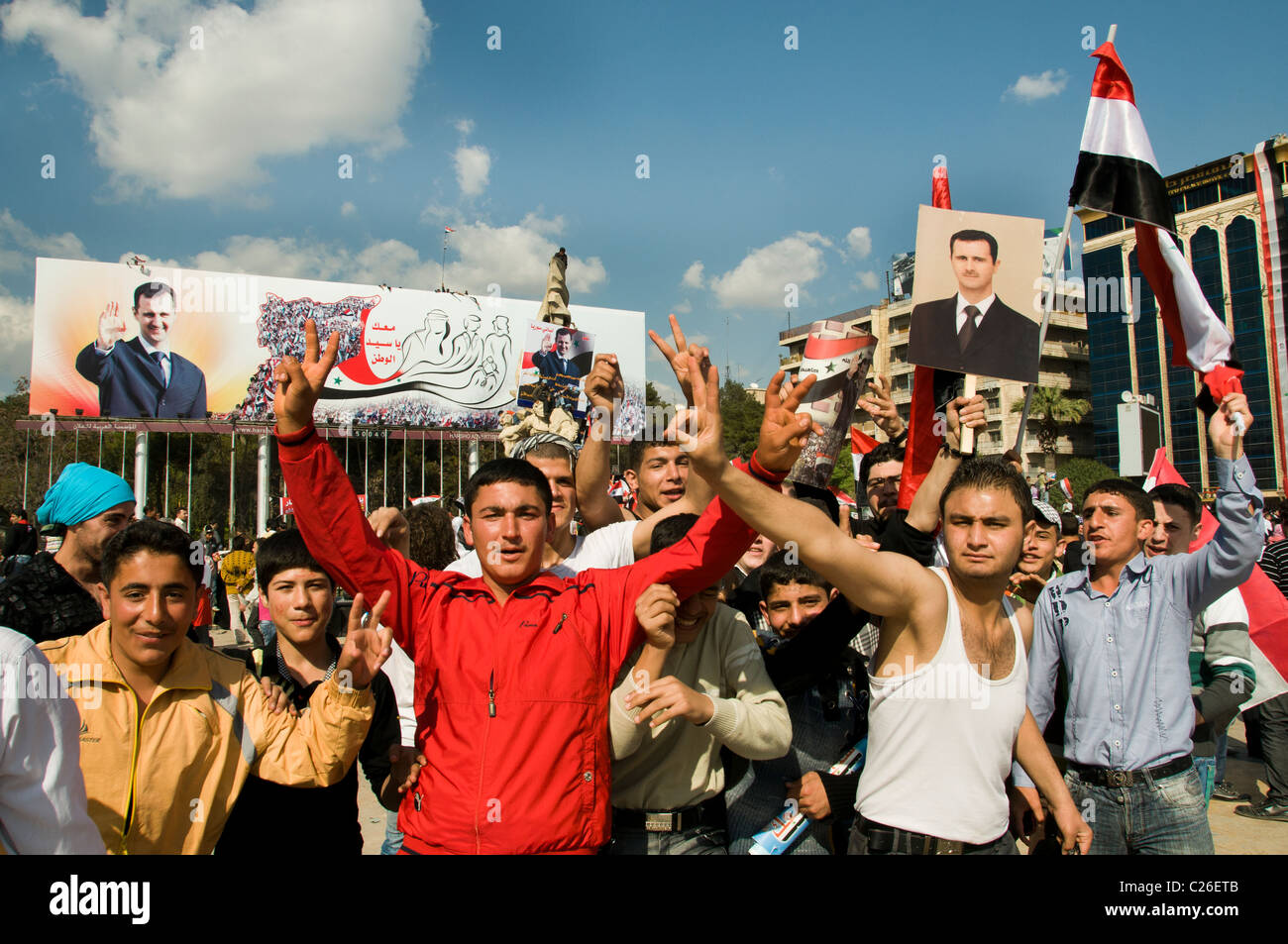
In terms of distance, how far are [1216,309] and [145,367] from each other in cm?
4704

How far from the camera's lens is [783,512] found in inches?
78.9

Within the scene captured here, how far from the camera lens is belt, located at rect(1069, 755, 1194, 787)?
108 inches

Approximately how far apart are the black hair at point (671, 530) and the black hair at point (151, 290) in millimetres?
29414

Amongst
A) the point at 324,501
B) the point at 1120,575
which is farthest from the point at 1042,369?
the point at 324,501

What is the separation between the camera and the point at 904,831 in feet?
7.12

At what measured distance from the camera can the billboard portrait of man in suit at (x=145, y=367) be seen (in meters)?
26.0

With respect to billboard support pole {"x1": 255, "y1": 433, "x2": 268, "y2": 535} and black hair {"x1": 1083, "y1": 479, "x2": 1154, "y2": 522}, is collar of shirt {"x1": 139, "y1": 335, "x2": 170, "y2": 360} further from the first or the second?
black hair {"x1": 1083, "y1": 479, "x2": 1154, "y2": 522}

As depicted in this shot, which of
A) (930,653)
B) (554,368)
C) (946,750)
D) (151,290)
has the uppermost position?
(151,290)

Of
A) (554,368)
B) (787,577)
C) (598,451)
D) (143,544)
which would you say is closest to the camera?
(143,544)

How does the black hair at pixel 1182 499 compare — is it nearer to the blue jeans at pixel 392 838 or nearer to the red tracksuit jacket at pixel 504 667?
the red tracksuit jacket at pixel 504 667

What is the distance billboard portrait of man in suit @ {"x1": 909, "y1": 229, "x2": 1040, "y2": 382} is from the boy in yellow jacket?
2.74 metres

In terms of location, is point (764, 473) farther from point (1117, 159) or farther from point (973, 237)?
point (1117, 159)

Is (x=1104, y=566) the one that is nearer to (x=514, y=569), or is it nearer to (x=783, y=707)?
(x=783, y=707)
